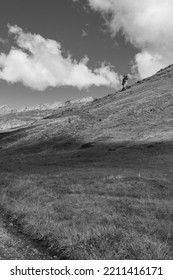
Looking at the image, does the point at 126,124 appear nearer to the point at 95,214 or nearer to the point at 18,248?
the point at 95,214

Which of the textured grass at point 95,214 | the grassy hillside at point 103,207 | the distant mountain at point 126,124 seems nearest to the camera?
the textured grass at point 95,214

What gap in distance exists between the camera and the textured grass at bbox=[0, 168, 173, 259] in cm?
1027

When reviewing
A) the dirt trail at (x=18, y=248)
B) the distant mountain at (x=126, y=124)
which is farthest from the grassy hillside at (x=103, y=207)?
the distant mountain at (x=126, y=124)

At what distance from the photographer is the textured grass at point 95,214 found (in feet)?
33.7

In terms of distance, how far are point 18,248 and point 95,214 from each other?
5281 millimetres

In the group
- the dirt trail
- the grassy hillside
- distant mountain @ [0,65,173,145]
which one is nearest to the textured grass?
the grassy hillside

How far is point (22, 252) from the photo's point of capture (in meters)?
10.8

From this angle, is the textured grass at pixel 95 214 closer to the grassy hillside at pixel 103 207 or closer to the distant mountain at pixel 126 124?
the grassy hillside at pixel 103 207

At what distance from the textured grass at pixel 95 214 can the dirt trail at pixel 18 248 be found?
0.46 meters

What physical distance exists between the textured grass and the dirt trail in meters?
0.46

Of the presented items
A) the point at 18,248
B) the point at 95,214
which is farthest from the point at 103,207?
the point at 18,248
